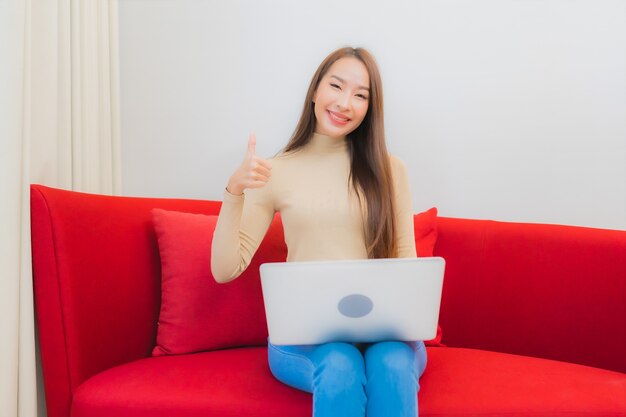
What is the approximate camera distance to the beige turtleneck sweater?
5.76 feet

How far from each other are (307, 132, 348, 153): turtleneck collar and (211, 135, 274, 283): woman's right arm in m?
0.19

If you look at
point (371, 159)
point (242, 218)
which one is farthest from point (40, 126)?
point (371, 159)

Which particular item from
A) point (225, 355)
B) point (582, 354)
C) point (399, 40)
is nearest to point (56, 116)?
point (225, 355)

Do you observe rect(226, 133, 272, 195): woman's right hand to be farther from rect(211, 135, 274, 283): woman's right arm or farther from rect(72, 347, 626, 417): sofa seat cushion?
rect(72, 347, 626, 417): sofa seat cushion

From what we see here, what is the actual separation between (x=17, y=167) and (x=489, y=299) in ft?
4.42

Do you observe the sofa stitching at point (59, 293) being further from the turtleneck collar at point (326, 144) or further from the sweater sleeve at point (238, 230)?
the turtleneck collar at point (326, 144)

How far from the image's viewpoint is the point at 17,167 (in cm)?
167

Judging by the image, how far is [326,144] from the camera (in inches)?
75.6

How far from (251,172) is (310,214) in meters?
0.27

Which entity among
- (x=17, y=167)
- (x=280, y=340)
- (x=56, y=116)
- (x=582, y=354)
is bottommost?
(x=582, y=354)

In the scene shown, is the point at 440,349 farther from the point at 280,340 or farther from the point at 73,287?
the point at 73,287

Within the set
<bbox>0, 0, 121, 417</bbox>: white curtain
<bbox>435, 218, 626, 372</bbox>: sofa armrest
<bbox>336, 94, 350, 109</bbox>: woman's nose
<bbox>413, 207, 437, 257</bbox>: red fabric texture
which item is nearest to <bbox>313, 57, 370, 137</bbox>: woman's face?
<bbox>336, 94, 350, 109</bbox>: woman's nose

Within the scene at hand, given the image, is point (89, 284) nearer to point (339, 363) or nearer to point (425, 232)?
point (339, 363)

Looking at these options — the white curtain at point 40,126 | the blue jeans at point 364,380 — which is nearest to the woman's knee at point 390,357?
the blue jeans at point 364,380
